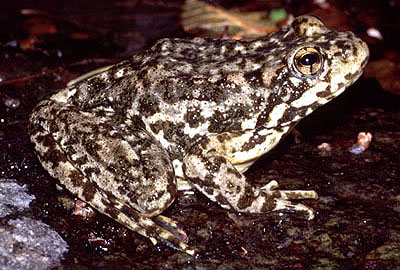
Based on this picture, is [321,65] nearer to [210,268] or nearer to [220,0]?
[210,268]

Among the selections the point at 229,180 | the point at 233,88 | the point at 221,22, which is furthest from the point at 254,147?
the point at 221,22

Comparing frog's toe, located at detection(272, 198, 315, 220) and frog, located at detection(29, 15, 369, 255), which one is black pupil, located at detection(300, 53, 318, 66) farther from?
frog's toe, located at detection(272, 198, 315, 220)

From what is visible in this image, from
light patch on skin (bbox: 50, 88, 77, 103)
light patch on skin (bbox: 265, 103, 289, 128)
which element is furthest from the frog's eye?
light patch on skin (bbox: 50, 88, 77, 103)

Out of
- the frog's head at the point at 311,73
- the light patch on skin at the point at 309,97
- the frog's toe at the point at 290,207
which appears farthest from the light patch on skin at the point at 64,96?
the frog's toe at the point at 290,207

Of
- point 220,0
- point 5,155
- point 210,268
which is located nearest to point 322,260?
point 210,268

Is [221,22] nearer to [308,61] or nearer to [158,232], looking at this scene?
[308,61]

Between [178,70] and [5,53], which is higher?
[178,70]

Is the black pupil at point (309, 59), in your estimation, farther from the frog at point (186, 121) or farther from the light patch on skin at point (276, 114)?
the light patch on skin at point (276, 114)

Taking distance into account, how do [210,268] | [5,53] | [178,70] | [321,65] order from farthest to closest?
1. [5,53]
2. [178,70]
3. [321,65]
4. [210,268]
